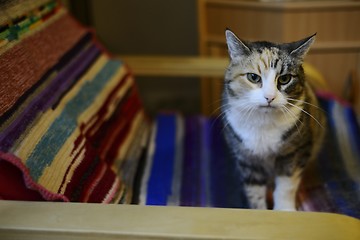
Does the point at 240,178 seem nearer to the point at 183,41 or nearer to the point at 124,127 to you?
the point at 124,127

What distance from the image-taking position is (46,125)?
0.97m

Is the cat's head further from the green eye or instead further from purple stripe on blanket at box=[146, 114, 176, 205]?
purple stripe on blanket at box=[146, 114, 176, 205]

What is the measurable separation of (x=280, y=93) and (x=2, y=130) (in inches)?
22.3

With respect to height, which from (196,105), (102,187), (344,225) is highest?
(344,225)

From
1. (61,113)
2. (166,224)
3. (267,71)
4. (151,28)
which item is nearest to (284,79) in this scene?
(267,71)

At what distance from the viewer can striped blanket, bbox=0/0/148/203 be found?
86 cm

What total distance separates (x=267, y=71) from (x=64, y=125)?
1.57 ft

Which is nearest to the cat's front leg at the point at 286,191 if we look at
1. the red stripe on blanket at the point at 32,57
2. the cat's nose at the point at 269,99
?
the cat's nose at the point at 269,99

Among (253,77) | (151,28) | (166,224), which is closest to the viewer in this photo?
(166,224)

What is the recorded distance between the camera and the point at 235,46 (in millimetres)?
946

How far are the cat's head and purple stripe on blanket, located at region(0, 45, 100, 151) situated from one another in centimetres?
45

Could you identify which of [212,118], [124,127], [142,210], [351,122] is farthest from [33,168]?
[351,122]

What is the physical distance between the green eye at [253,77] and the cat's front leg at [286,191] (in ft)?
0.87

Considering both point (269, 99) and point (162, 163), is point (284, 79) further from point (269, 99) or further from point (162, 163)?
point (162, 163)
